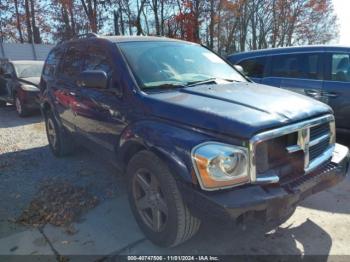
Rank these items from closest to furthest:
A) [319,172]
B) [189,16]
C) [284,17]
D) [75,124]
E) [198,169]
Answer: [198,169], [319,172], [75,124], [189,16], [284,17]

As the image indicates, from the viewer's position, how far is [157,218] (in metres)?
2.79

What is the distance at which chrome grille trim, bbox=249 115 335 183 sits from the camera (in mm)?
2223

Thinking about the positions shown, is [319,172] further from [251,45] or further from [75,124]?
[251,45]

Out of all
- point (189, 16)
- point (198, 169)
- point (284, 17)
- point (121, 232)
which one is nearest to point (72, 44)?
point (121, 232)


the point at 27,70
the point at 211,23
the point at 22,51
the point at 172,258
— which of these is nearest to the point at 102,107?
the point at 172,258

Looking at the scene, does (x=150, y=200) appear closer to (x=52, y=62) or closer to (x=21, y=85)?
(x=52, y=62)

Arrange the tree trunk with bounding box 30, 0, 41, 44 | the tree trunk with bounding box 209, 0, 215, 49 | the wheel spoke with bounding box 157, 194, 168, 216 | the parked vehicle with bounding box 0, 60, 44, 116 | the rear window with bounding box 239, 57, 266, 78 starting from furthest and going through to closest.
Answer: the tree trunk with bounding box 30, 0, 41, 44
the tree trunk with bounding box 209, 0, 215, 49
the parked vehicle with bounding box 0, 60, 44, 116
the rear window with bounding box 239, 57, 266, 78
the wheel spoke with bounding box 157, 194, 168, 216

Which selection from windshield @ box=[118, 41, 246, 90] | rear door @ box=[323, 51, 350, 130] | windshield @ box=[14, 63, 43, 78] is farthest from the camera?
windshield @ box=[14, 63, 43, 78]

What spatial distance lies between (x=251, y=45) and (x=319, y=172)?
1308 inches

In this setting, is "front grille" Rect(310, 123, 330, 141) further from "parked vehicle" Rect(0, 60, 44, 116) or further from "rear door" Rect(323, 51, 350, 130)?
"parked vehicle" Rect(0, 60, 44, 116)

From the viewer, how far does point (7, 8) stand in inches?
1124

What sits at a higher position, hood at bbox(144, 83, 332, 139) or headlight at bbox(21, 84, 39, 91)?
hood at bbox(144, 83, 332, 139)

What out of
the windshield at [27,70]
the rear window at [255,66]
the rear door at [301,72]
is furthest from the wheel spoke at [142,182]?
the windshield at [27,70]

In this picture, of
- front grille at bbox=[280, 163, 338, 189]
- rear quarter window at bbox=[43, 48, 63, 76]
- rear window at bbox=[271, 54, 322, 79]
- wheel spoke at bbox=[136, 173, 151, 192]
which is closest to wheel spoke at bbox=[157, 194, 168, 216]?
wheel spoke at bbox=[136, 173, 151, 192]
